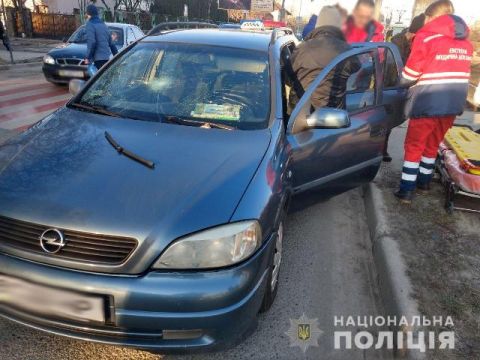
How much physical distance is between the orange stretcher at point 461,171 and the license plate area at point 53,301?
138 inches

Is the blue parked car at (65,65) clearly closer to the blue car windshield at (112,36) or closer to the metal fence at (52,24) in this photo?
the blue car windshield at (112,36)

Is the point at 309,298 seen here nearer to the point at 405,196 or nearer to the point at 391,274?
the point at 391,274

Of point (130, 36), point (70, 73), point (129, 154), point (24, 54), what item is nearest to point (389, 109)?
point (129, 154)

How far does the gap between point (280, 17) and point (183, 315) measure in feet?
92.7

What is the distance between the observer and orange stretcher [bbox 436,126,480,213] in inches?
149

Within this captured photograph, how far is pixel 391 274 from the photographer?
9.40 ft

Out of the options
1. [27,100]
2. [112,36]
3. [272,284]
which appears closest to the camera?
[272,284]

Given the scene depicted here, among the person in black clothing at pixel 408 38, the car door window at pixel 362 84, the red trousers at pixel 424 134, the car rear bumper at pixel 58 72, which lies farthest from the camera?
the car rear bumper at pixel 58 72

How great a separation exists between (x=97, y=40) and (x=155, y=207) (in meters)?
6.63

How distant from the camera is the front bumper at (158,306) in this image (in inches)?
67.3

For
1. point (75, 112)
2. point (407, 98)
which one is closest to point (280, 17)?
point (407, 98)

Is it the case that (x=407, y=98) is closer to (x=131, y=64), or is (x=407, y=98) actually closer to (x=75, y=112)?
(x=131, y=64)

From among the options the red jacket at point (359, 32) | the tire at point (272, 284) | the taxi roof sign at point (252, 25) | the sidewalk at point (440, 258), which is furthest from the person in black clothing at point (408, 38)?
the tire at point (272, 284)

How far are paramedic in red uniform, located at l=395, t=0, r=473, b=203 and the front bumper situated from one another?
2.91 m
